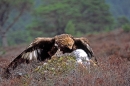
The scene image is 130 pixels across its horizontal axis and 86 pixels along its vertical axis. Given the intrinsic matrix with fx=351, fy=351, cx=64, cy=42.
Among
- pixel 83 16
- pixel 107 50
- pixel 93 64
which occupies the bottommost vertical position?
pixel 83 16

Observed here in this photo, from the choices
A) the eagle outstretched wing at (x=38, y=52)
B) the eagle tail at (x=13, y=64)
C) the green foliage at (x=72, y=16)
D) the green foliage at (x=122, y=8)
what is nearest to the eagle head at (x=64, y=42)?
the eagle outstretched wing at (x=38, y=52)

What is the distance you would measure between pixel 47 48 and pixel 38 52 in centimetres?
21

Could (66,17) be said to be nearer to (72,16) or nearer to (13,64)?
(72,16)

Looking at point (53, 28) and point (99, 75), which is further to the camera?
point (53, 28)

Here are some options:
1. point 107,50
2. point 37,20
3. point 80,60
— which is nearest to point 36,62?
point 80,60

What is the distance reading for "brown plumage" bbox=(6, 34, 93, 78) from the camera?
6.98 meters

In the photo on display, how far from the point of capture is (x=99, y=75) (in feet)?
18.1

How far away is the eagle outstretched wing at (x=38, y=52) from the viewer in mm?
6992

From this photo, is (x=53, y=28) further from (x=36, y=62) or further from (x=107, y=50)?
(x=36, y=62)

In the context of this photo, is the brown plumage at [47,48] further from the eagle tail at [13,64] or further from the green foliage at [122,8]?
the green foliage at [122,8]

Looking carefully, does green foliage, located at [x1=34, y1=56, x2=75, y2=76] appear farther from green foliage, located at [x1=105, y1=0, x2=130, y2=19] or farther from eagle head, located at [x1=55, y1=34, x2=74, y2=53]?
green foliage, located at [x1=105, y1=0, x2=130, y2=19]

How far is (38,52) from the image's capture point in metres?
7.07

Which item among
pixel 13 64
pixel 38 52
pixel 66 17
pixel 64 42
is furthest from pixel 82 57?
pixel 66 17

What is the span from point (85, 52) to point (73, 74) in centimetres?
144
